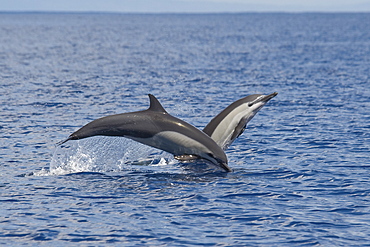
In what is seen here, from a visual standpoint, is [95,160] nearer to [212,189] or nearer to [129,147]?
[129,147]

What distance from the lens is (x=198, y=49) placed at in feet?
286

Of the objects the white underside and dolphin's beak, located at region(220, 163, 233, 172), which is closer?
dolphin's beak, located at region(220, 163, 233, 172)

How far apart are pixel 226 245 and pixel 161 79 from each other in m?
35.7

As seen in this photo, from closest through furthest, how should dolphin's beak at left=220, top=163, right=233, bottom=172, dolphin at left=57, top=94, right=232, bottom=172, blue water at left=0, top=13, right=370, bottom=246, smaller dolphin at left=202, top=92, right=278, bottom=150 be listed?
blue water at left=0, top=13, right=370, bottom=246 → dolphin at left=57, top=94, right=232, bottom=172 → dolphin's beak at left=220, top=163, right=233, bottom=172 → smaller dolphin at left=202, top=92, right=278, bottom=150

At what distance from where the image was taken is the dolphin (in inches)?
749

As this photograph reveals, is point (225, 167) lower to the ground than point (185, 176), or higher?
higher

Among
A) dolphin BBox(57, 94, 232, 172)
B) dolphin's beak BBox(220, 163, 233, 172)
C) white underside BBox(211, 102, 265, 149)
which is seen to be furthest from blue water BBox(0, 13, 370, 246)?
white underside BBox(211, 102, 265, 149)

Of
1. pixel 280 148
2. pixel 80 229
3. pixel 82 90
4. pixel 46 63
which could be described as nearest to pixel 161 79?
pixel 82 90

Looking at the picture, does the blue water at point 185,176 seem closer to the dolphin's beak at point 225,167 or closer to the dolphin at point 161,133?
the dolphin's beak at point 225,167

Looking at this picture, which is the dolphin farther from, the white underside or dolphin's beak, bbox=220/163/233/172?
the white underside

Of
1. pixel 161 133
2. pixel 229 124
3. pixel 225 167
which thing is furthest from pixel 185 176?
pixel 229 124

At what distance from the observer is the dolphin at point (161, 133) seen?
1902cm

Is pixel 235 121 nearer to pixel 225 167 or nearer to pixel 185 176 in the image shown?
pixel 225 167

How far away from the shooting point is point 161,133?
19.3 meters
